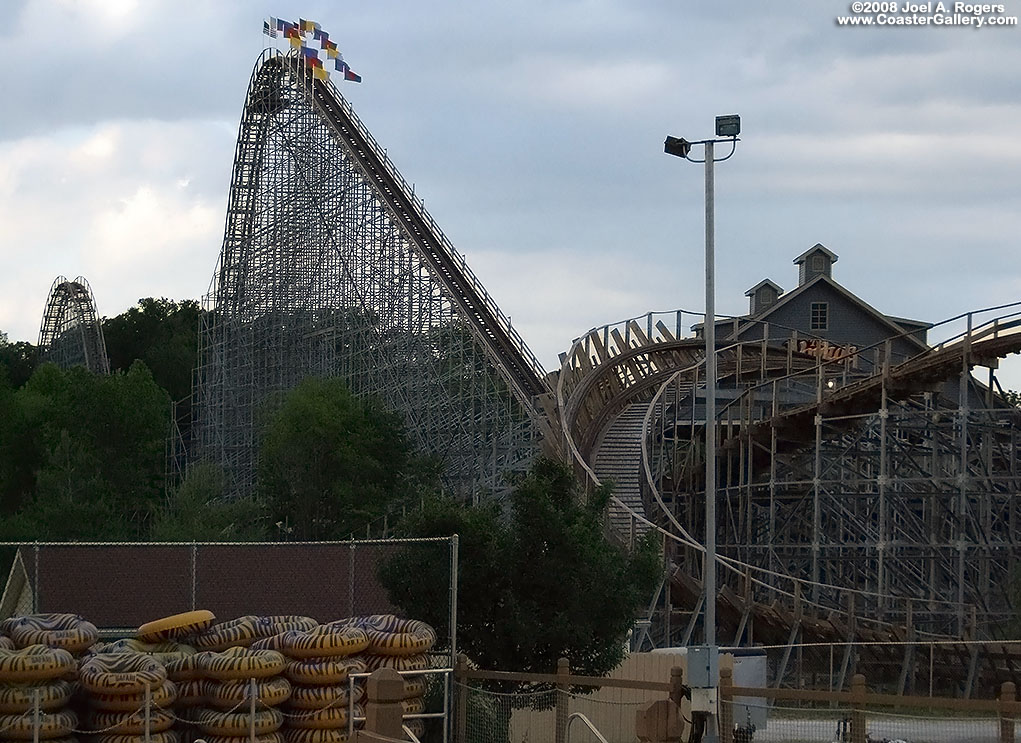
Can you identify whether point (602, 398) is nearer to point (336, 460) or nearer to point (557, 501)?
point (336, 460)

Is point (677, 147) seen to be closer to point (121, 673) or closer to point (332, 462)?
point (121, 673)

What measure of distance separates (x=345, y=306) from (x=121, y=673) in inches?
976

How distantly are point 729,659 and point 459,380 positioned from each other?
58.7 ft

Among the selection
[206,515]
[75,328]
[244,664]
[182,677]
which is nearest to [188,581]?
[182,677]

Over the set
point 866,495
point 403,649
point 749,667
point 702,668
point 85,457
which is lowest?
point 749,667

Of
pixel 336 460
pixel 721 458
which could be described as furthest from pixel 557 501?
pixel 336 460

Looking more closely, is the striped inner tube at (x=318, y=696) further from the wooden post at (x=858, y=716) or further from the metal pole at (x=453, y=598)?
the wooden post at (x=858, y=716)

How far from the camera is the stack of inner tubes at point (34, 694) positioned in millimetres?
11422

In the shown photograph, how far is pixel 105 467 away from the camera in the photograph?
135ft

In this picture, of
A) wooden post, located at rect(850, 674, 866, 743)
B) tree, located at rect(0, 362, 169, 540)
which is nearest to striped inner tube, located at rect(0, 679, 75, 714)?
wooden post, located at rect(850, 674, 866, 743)

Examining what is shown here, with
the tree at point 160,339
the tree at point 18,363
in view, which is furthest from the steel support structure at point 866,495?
the tree at point 18,363

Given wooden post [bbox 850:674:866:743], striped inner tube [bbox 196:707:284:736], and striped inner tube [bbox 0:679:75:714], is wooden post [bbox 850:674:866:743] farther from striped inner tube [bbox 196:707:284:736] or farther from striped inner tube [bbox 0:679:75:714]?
striped inner tube [bbox 0:679:75:714]

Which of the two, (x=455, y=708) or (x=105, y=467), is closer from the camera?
(x=455, y=708)

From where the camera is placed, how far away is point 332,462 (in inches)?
1363
